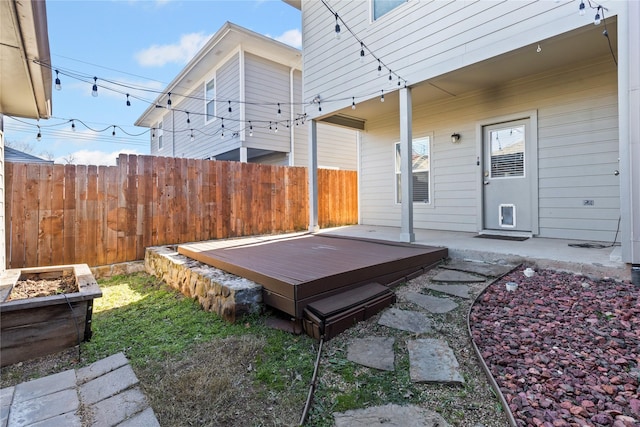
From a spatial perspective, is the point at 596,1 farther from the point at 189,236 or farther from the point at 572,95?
the point at 189,236

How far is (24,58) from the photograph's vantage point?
8.16ft

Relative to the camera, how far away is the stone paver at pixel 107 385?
1698 mm

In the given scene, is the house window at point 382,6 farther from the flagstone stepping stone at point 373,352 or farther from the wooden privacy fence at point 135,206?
the flagstone stepping stone at point 373,352

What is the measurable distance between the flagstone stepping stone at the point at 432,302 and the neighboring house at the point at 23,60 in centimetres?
338

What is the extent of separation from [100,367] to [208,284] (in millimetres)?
1152

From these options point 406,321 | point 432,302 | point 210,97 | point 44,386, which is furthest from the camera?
point 210,97

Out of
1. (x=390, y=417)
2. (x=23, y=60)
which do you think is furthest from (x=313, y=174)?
(x=390, y=417)

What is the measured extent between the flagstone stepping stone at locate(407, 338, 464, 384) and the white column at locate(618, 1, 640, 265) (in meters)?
2.09

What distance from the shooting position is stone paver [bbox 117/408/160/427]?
4.78 feet

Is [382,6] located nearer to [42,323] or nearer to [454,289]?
[454,289]

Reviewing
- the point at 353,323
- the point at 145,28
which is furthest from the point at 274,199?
the point at 145,28

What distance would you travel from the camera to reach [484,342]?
2.05 m

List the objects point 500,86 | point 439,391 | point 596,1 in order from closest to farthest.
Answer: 1. point 439,391
2. point 596,1
3. point 500,86

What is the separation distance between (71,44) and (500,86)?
31.1 feet
